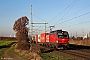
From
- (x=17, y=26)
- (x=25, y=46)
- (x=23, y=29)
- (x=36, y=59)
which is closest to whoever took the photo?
(x=36, y=59)

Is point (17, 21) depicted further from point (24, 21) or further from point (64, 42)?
point (64, 42)

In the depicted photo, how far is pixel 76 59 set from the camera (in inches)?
747

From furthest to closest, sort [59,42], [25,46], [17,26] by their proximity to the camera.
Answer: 1. [17,26]
2. [25,46]
3. [59,42]

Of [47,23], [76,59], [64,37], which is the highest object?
[47,23]

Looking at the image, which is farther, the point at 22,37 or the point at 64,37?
the point at 22,37

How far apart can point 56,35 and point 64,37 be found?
138cm

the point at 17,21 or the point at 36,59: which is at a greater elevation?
the point at 17,21

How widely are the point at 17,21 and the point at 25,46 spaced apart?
39.9 m

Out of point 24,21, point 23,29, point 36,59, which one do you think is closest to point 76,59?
point 36,59

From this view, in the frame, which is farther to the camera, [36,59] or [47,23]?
[47,23]

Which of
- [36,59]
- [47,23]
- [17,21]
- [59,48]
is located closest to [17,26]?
[17,21]

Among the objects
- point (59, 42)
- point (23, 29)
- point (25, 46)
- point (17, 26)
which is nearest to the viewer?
point (59, 42)

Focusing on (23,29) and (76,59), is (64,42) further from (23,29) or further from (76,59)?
(23,29)

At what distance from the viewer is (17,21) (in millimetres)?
76062
